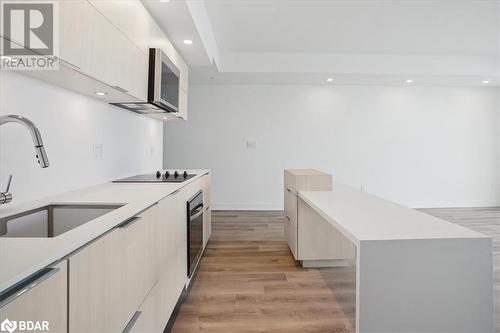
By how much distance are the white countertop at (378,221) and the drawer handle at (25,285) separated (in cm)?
108

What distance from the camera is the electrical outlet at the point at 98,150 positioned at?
82.7 inches

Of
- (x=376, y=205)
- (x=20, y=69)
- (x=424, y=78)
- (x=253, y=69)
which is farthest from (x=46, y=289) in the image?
(x=424, y=78)

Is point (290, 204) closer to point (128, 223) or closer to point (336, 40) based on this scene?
point (128, 223)

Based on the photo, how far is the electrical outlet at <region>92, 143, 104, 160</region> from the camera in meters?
2.10

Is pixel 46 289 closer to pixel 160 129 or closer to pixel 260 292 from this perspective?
pixel 260 292

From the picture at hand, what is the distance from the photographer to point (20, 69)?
1307 mm

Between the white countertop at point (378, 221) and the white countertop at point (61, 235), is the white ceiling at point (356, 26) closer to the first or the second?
the white countertop at point (378, 221)

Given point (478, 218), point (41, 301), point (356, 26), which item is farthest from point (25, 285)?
point (478, 218)

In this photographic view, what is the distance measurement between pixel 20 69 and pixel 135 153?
5.44 feet

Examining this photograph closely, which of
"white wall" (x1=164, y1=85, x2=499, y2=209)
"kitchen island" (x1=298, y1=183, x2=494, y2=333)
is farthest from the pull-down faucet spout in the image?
"white wall" (x1=164, y1=85, x2=499, y2=209)

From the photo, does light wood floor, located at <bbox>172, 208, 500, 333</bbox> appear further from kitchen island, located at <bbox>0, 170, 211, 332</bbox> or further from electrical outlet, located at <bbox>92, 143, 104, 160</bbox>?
electrical outlet, located at <bbox>92, 143, 104, 160</bbox>

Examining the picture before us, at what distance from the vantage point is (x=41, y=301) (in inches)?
26.1

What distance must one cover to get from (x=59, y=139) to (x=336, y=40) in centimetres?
366

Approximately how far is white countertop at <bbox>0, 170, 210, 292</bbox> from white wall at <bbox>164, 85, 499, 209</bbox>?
377 centimetres
